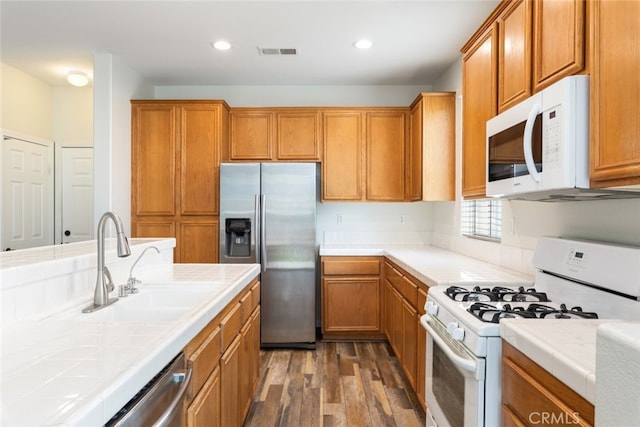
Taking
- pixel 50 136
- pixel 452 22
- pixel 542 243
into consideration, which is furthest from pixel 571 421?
pixel 50 136

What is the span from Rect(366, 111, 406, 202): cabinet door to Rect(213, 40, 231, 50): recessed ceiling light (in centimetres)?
153

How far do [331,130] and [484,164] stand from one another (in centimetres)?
202

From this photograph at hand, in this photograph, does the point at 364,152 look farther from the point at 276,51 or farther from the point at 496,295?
the point at 496,295

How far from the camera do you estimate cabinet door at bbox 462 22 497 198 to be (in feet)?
6.62

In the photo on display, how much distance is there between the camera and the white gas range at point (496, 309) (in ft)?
4.23

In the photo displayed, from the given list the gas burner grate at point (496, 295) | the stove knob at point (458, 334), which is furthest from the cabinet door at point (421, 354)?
the stove knob at point (458, 334)

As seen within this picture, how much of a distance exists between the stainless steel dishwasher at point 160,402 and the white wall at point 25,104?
13.6ft

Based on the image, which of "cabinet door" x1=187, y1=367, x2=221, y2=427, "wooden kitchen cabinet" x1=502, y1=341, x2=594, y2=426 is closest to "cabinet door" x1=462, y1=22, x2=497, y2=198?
"wooden kitchen cabinet" x1=502, y1=341, x2=594, y2=426

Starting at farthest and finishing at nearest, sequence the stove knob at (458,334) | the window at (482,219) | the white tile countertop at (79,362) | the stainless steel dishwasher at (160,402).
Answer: the window at (482,219) < the stove knob at (458,334) < the stainless steel dishwasher at (160,402) < the white tile countertop at (79,362)

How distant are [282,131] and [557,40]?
9.07 feet

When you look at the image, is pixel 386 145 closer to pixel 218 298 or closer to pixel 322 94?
pixel 322 94

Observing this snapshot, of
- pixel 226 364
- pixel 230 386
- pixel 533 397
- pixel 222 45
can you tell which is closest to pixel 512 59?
pixel 533 397

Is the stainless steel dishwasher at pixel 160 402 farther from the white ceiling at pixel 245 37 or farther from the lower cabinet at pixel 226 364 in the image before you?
the white ceiling at pixel 245 37

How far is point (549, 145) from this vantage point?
1.38 m
